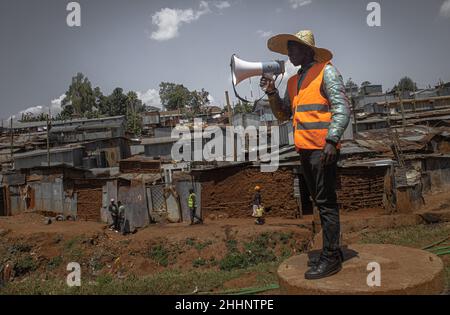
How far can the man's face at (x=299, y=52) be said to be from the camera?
3793mm

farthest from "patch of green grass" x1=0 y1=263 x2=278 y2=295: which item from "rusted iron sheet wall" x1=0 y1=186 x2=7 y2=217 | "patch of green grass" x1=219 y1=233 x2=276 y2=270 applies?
"rusted iron sheet wall" x1=0 y1=186 x2=7 y2=217

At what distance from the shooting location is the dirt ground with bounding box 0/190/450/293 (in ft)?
41.0

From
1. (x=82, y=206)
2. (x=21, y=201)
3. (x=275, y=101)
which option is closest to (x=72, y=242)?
(x=82, y=206)

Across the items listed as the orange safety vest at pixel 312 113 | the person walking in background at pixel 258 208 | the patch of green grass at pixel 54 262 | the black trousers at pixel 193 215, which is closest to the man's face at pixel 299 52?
the orange safety vest at pixel 312 113

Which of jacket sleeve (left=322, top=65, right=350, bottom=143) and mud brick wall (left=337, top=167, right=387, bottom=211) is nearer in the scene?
jacket sleeve (left=322, top=65, right=350, bottom=143)

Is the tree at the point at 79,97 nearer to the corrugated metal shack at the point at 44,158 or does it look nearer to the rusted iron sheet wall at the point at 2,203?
the corrugated metal shack at the point at 44,158

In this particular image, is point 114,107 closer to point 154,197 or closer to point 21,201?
point 21,201

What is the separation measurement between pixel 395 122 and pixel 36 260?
97.8ft

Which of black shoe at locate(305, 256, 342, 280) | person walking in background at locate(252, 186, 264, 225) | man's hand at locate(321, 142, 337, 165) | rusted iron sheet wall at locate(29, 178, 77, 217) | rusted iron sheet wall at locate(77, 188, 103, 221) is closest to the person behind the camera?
man's hand at locate(321, 142, 337, 165)

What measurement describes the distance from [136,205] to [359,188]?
10.1 m

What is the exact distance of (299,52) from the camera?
3.80 metres

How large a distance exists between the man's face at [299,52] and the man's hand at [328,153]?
1013 mm

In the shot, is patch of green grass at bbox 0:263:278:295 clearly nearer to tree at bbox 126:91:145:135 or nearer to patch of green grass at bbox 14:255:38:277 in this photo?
patch of green grass at bbox 14:255:38:277

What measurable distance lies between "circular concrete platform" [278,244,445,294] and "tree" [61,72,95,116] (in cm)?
5884
